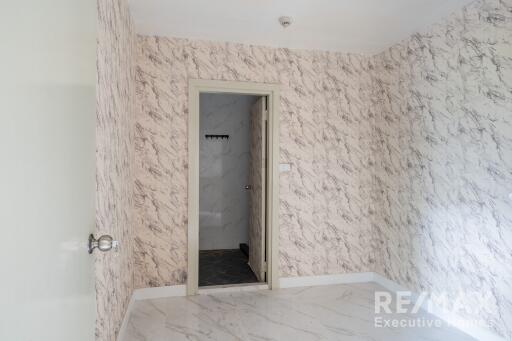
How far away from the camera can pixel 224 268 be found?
14.1ft

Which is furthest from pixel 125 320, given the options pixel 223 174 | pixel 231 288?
pixel 223 174

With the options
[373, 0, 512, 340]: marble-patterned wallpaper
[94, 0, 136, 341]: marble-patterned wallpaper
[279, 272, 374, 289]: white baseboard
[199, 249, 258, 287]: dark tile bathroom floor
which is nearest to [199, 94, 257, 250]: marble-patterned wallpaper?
[199, 249, 258, 287]: dark tile bathroom floor

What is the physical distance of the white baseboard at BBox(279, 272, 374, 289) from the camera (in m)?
3.67

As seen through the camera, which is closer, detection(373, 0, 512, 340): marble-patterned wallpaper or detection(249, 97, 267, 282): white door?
detection(373, 0, 512, 340): marble-patterned wallpaper

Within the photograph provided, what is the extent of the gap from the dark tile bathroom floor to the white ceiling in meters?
2.75

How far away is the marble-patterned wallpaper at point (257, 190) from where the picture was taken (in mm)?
3756

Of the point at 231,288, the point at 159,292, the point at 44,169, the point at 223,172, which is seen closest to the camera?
the point at 44,169

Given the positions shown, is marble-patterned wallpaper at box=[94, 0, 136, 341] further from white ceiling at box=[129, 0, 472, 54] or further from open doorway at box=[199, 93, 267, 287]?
open doorway at box=[199, 93, 267, 287]

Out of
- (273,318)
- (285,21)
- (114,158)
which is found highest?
(285,21)

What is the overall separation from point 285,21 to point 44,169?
2840 millimetres

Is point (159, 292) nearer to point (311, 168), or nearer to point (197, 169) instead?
point (197, 169)

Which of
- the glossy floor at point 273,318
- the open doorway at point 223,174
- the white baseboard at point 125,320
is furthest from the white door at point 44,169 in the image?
the open doorway at point 223,174

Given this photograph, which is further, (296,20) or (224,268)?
(224,268)

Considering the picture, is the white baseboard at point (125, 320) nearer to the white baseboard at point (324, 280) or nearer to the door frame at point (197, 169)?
the door frame at point (197, 169)
